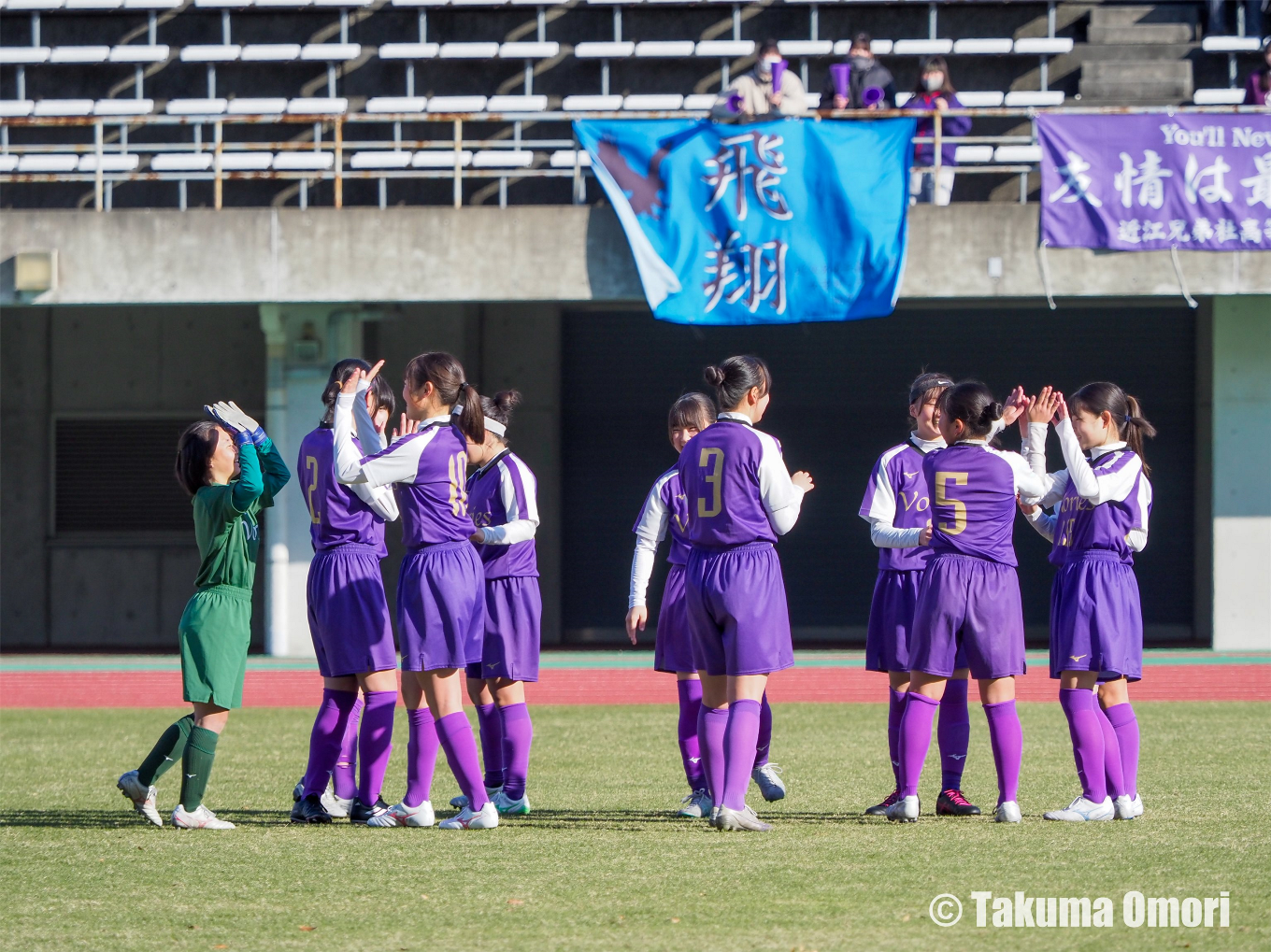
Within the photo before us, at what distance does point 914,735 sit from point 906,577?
2.66ft

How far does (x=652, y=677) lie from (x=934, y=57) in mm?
6910

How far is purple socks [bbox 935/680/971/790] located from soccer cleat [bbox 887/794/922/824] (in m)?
0.22

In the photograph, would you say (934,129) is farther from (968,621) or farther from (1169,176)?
(968,621)

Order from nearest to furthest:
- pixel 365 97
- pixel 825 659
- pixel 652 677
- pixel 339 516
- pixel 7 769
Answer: pixel 339 516
pixel 7 769
pixel 652 677
pixel 825 659
pixel 365 97

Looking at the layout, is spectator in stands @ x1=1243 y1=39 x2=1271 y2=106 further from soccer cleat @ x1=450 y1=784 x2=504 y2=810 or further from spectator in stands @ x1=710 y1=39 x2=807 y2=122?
soccer cleat @ x1=450 y1=784 x2=504 y2=810

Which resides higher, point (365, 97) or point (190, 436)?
point (365, 97)

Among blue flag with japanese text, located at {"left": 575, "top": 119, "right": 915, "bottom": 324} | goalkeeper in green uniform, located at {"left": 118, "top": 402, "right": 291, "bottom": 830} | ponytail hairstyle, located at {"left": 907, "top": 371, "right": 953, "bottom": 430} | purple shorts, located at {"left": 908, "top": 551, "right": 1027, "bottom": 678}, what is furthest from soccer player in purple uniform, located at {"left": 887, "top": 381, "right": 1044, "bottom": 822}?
blue flag with japanese text, located at {"left": 575, "top": 119, "right": 915, "bottom": 324}

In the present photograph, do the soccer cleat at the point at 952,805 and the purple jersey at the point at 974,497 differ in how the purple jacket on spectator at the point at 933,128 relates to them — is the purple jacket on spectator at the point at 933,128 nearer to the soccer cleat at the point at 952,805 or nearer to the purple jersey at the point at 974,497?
the purple jersey at the point at 974,497

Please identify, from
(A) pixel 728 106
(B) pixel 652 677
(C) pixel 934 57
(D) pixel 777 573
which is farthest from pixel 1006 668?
(C) pixel 934 57

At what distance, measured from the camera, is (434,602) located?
6195 mm

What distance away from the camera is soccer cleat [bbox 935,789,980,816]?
21.4 feet

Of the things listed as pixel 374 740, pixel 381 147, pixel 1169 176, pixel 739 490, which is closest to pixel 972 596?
pixel 739 490

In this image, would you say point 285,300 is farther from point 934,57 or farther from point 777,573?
point 777,573

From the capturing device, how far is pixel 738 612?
610 cm
